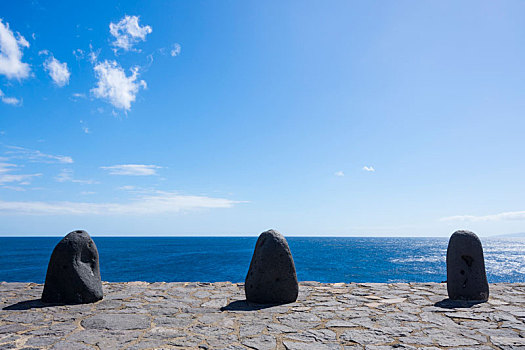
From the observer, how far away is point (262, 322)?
574 cm

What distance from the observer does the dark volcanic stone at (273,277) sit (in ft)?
23.6

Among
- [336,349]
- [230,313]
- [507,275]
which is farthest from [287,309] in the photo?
[507,275]

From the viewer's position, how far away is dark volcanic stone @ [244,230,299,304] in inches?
283

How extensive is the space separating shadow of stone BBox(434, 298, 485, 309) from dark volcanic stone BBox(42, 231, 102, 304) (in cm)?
744

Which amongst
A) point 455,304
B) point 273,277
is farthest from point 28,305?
point 455,304

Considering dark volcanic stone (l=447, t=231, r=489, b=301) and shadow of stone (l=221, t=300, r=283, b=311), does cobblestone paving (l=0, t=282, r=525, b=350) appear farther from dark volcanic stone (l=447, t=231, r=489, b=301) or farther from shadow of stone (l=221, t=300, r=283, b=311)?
dark volcanic stone (l=447, t=231, r=489, b=301)

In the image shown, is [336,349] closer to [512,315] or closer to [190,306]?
[190,306]

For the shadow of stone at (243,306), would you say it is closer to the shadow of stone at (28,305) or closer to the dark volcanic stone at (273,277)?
the dark volcanic stone at (273,277)

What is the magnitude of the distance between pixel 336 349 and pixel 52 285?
19.8 ft

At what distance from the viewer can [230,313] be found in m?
6.38

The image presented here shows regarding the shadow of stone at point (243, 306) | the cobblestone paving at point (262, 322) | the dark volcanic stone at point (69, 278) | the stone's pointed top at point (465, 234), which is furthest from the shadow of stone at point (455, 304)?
the dark volcanic stone at point (69, 278)

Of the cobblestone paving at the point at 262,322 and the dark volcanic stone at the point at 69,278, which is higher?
the dark volcanic stone at the point at 69,278

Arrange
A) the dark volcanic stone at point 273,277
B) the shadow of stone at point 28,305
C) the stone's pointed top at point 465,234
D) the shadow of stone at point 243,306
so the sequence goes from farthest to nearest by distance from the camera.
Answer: the stone's pointed top at point 465,234
the dark volcanic stone at point 273,277
the shadow of stone at point 243,306
the shadow of stone at point 28,305

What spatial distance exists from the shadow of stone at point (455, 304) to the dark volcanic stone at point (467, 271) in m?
0.13
